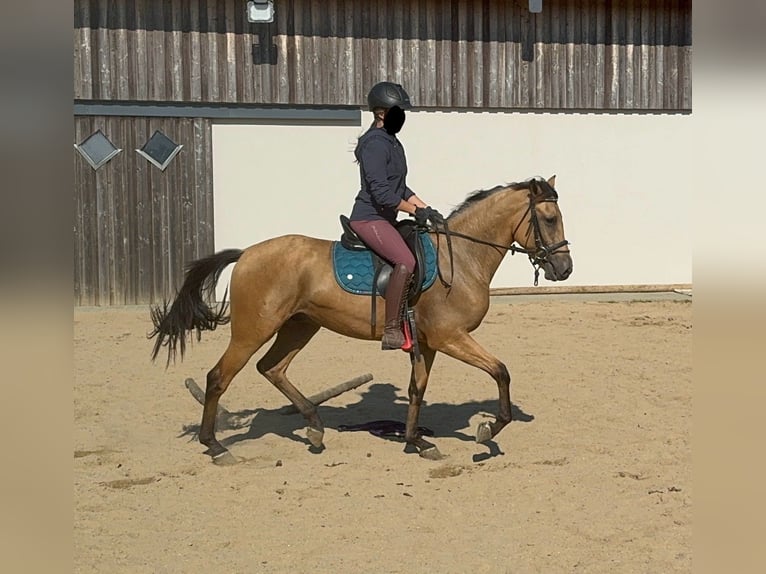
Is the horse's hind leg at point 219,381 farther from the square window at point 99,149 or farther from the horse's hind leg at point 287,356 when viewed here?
the square window at point 99,149

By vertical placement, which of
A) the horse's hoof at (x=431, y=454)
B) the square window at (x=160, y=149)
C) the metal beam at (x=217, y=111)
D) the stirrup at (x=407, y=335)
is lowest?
the horse's hoof at (x=431, y=454)

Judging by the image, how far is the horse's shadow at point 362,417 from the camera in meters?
6.21

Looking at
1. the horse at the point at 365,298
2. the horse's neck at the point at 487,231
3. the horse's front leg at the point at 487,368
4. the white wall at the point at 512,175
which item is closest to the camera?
the horse's front leg at the point at 487,368

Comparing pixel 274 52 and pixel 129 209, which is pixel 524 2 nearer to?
pixel 274 52

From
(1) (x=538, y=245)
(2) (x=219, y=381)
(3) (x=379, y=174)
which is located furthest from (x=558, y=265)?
(2) (x=219, y=381)

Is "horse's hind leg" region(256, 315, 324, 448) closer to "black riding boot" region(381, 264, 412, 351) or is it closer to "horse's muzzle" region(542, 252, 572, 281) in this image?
"black riding boot" region(381, 264, 412, 351)

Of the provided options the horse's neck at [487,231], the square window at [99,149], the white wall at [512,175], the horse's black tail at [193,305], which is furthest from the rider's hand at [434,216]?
the square window at [99,149]

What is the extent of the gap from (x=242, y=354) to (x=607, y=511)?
2446 mm

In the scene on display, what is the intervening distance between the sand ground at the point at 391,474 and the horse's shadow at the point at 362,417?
26 mm

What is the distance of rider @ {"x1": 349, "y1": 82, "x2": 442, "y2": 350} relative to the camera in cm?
532

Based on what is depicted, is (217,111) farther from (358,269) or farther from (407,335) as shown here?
(407,335)
